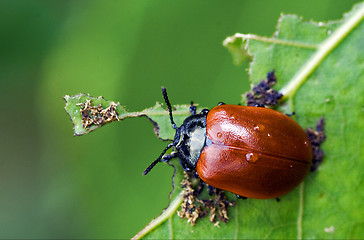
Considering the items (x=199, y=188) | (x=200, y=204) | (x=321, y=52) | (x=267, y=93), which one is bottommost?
(x=200, y=204)

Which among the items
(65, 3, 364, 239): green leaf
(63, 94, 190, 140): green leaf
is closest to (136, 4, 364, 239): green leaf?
(65, 3, 364, 239): green leaf

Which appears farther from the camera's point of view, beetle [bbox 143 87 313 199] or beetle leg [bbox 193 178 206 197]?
beetle leg [bbox 193 178 206 197]

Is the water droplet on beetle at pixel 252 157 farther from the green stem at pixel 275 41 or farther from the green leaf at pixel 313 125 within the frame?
the green stem at pixel 275 41

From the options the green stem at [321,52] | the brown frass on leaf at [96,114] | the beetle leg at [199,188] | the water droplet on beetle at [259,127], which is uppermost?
the green stem at [321,52]

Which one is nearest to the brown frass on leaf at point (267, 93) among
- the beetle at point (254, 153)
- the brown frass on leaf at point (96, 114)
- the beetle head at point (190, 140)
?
the beetle at point (254, 153)

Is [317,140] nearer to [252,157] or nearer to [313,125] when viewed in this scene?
[313,125]

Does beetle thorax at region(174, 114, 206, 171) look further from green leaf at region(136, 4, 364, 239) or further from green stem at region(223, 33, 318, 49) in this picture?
green stem at region(223, 33, 318, 49)

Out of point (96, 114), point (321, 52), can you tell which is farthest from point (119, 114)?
point (321, 52)
